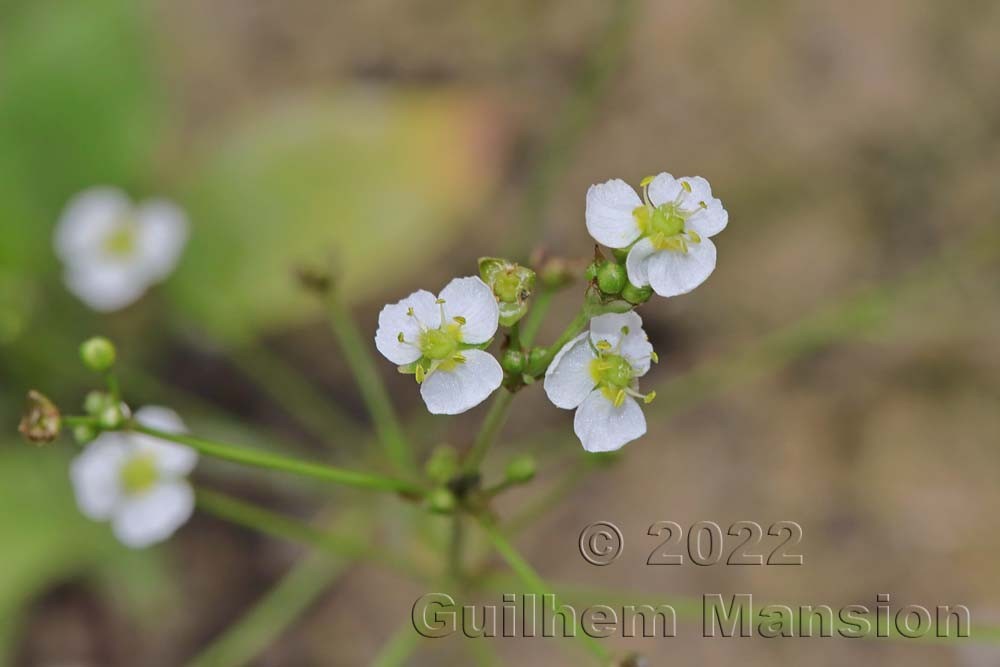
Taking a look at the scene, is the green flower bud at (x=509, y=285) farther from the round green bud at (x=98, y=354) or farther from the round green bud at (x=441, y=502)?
the round green bud at (x=98, y=354)

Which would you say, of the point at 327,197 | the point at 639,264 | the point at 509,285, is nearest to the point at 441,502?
the point at 509,285

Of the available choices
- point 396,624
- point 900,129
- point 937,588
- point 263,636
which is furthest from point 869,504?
point 263,636

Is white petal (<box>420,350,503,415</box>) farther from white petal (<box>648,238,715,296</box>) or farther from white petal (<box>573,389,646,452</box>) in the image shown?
white petal (<box>648,238,715,296</box>)

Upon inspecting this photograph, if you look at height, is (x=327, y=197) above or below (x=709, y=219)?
above

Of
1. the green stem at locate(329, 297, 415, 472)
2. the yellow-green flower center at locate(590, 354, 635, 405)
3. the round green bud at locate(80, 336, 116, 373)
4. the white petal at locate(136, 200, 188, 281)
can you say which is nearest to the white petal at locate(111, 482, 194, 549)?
the green stem at locate(329, 297, 415, 472)

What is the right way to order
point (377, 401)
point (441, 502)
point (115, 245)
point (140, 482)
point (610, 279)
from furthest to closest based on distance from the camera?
→ point (115, 245)
point (140, 482)
point (377, 401)
point (441, 502)
point (610, 279)

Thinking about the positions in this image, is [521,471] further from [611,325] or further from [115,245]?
[115,245]
